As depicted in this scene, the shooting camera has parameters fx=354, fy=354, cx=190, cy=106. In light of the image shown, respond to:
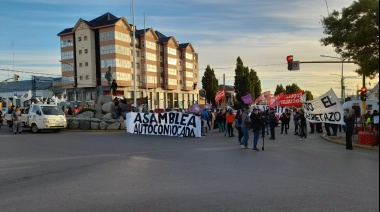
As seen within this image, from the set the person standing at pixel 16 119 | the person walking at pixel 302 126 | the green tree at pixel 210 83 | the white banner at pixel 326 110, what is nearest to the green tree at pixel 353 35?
the white banner at pixel 326 110

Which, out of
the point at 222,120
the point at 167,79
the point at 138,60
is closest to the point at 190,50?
Result: the point at 167,79

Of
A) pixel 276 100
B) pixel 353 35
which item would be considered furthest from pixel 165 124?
pixel 276 100

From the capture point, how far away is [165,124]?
22.9 m

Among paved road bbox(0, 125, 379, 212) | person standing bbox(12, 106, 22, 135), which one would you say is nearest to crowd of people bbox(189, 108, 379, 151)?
paved road bbox(0, 125, 379, 212)

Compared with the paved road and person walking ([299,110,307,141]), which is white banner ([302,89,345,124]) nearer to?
person walking ([299,110,307,141])

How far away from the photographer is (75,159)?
41.5 feet

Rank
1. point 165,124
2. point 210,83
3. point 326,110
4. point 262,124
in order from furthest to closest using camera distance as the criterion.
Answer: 1. point 210,83
2. point 165,124
3. point 326,110
4. point 262,124

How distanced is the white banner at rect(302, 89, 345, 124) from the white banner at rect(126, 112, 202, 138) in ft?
21.7

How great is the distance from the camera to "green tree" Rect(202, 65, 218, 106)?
8812 cm

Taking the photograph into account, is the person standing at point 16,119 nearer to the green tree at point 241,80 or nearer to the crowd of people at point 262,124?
the crowd of people at point 262,124

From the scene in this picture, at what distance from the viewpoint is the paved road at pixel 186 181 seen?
655cm

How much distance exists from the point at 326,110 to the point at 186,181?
10903 millimetres

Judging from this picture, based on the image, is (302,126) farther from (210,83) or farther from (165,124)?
(210,83)

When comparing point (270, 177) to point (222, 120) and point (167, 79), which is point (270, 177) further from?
point (167, 79)
